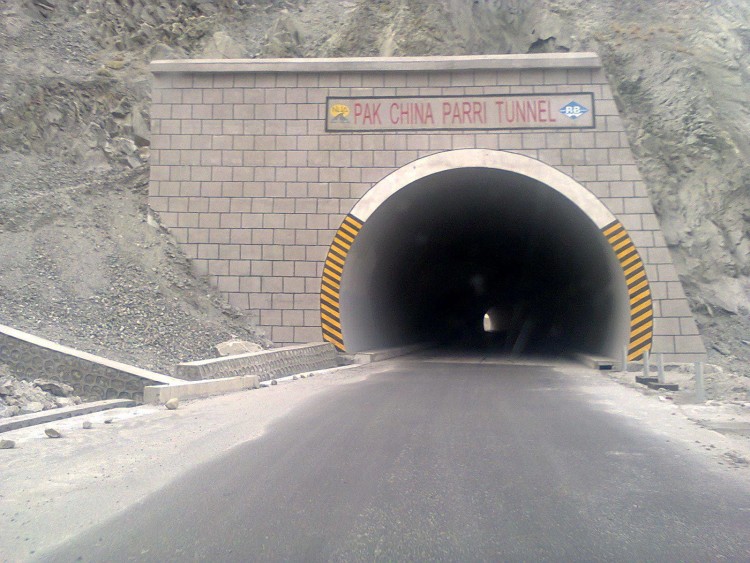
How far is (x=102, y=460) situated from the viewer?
195 inches

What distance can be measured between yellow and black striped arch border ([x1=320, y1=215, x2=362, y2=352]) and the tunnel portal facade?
30 millimetres

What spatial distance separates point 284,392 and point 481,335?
1085 inches

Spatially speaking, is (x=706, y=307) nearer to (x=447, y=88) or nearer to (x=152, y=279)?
(x=447, y=88)

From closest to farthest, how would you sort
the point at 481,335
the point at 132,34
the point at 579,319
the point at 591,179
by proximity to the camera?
the point at 591,179 → the point at 579,319 → the point at 132,34 → the point at 481,335

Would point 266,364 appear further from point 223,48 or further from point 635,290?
point 223,48

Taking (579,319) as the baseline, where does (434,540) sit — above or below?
below

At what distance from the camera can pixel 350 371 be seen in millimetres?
12758

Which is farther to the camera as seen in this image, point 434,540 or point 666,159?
point 666,159

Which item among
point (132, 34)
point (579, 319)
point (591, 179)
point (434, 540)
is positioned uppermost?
point (132, 34)

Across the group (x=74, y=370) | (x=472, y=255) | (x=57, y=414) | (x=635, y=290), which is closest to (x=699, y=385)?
(x=635, y=290)

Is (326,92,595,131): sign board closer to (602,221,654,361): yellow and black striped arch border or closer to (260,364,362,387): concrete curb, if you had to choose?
(602,221,654,361): yellow and black striped arch border

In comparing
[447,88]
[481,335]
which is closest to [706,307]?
[447,88]

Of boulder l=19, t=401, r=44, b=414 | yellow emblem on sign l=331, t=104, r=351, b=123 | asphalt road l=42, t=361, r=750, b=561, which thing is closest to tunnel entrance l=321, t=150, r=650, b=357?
yellow emblem on sign l=331, t=104, r=351, b=123

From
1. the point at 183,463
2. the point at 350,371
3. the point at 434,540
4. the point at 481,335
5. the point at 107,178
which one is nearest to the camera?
the point at 434,540
